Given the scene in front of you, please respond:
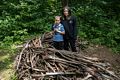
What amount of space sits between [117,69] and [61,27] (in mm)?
2018

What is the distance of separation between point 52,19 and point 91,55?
3.48 metres

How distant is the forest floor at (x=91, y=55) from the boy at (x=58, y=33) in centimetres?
97

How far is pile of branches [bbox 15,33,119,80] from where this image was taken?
7219 millimetres

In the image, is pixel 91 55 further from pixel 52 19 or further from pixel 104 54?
pixel 52 19

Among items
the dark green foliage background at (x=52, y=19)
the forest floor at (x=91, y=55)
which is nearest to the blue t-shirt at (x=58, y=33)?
the forest floor at (x=91, y=55)

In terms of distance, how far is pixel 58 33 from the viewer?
27.3 ft

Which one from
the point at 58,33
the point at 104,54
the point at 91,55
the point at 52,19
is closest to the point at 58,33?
the point at 58,33

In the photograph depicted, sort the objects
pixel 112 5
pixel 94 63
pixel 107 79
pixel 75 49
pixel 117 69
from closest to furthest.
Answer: pixel 107 79
pixel 94 63
pixel 117 69
pixel 75 49
pixel 112 5

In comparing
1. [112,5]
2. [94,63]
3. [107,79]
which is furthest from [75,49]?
[112,5]

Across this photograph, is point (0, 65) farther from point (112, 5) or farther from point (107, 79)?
point (112, 5)

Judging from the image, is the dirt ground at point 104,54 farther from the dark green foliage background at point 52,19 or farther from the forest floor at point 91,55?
the dark green foliage background at point 52,19

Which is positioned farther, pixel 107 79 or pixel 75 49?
pixel 75 49

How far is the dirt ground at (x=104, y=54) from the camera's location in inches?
341

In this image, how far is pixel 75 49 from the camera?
8.71 metres
